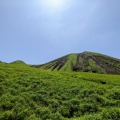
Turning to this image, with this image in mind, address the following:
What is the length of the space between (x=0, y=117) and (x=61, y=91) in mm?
13546

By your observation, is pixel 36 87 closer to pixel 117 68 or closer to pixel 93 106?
pixel 93 106

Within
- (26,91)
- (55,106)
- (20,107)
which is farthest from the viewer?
(26,91)

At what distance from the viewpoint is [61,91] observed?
36969 millimetres

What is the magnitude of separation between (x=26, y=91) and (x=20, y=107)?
6742 mm

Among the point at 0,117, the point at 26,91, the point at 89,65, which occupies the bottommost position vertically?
the point at 0,117

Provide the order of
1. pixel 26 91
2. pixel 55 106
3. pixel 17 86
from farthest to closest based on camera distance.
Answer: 1. pixel 17 86
2. pixel 26 91
3. pixel 55 106

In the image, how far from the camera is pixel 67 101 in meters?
32.2

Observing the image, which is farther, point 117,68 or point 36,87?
point 117,68

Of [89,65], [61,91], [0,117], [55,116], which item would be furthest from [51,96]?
[89,65]

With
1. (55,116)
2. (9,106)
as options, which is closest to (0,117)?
(9,106)

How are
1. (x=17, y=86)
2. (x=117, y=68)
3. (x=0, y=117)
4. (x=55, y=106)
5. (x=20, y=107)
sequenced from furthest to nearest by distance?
(x=117, y=68) → (x=17, y=86) → (x=55, y=106) → (x=20, y=107) → (x=0, y=117)

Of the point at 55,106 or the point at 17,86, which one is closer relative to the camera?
the point at 55,106

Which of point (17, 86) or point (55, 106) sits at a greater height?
point (17, 86)

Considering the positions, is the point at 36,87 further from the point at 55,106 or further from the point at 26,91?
the point at 55,106
